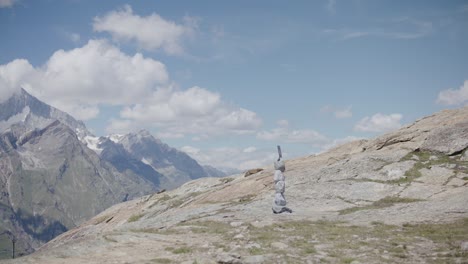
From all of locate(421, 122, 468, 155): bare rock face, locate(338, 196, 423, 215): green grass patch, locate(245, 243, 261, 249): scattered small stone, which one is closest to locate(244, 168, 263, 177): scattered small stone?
locate(421, 122, 468, 155): bare rock face

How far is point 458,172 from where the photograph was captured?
137 ft

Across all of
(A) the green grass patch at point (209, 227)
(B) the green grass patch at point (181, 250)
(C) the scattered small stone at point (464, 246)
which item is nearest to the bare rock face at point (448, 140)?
(C) the scattered small stone at point (464, 246)

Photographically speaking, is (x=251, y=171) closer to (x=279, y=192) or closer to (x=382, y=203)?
(x=279, y=192)

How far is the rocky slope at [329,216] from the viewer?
68.9 feet

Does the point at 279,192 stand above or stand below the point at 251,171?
below

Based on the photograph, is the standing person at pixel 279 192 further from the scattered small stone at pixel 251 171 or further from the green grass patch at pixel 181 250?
the scattered small stone at pixel 251 171

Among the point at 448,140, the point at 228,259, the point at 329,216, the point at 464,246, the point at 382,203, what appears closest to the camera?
the point at 464,246

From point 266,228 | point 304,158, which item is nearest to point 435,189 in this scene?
point 266,228

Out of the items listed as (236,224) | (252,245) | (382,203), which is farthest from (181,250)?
(382,203)

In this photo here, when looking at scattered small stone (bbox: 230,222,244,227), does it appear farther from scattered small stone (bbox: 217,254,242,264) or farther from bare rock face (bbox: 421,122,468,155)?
bare rock face (bbox: 421,122,468,155)

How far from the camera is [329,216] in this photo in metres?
34.3

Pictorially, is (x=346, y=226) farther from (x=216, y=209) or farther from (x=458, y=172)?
(x=458, y=172)

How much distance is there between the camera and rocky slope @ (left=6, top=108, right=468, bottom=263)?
2100 cm

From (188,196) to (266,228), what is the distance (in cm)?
3102
